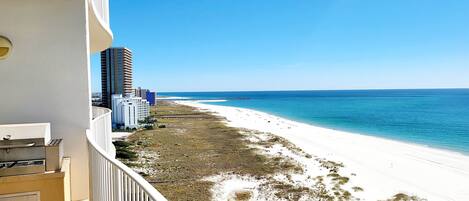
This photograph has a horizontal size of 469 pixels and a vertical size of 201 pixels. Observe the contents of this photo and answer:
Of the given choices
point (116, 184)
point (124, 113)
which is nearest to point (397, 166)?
point (116, 184)

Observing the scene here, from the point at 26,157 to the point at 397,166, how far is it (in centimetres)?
1518

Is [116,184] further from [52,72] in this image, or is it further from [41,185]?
[52,72]

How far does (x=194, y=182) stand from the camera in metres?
12.3

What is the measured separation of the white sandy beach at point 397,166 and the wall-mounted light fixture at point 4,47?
1012 cm

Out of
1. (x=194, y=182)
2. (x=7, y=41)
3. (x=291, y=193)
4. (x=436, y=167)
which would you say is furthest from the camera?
(x=436, y=167)

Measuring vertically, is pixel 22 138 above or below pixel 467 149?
above

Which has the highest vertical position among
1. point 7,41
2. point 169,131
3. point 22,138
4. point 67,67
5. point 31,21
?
point 31,21

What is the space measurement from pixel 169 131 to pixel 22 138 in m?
24.2

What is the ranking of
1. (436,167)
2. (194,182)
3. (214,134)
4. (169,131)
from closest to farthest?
(194,182) → (436,167) → (214,134) → (169,131)

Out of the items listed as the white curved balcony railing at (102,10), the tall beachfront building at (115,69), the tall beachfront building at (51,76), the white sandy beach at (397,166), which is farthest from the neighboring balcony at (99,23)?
the tall beachfront building at (115,69)

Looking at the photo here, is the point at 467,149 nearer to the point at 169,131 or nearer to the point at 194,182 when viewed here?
the point at 194,182

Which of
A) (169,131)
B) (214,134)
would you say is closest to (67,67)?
(214,134)

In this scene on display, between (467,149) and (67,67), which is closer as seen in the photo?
(67,67)

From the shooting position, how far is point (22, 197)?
3.21m
